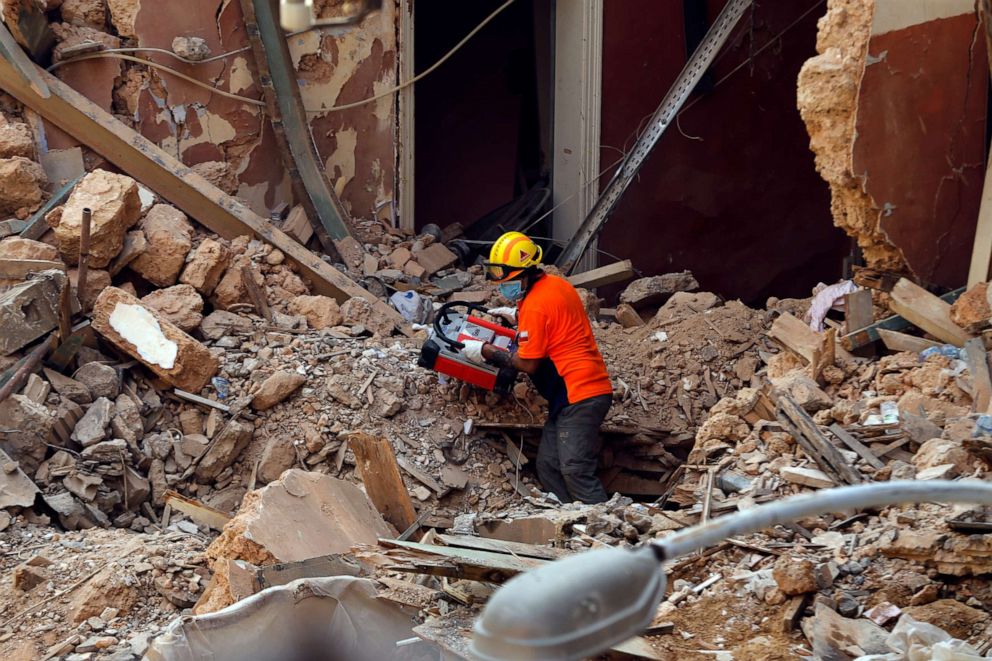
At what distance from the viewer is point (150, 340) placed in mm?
6832

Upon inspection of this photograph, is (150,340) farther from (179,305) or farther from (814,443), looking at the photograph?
(814,443)

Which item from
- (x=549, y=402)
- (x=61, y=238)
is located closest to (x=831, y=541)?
(x=549, y=402)

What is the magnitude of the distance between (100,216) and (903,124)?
5081 millimetres

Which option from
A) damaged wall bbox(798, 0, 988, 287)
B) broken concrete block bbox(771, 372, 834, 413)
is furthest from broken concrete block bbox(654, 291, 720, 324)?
damaged wall bbox(798, 0, 988, 287)

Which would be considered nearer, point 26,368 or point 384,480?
point 384,480

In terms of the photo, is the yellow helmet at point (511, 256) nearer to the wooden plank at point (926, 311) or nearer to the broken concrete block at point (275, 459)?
the broken concrete block at point (275, 459)

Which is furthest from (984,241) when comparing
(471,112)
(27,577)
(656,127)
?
(471,112)

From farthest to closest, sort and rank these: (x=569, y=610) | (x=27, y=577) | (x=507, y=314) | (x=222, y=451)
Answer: (x=507, y=314), (x=222, y=451), (x=27, y=577), (x=569, y=610)

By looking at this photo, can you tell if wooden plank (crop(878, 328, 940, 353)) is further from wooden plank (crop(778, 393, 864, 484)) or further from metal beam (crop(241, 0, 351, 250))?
metal beam (crop(241, 0, 351, 250))

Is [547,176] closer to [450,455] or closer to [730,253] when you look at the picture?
[730,253]

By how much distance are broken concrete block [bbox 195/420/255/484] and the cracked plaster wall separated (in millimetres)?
2823

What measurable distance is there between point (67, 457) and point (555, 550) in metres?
3.10

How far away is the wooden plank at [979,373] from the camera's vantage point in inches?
206

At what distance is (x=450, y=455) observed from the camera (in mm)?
7031
